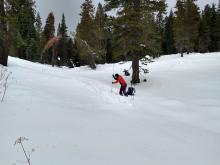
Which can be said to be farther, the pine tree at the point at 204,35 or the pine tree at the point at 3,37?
the pine tree at the point at 204,35

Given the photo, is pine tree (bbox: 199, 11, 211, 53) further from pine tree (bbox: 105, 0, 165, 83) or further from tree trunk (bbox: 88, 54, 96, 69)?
pine tree (bbox: 105, 0, 165, 83)

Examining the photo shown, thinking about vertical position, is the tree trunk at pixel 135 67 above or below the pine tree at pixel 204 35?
below

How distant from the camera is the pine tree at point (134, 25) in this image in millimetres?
22562

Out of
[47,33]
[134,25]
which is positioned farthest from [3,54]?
[47,33]

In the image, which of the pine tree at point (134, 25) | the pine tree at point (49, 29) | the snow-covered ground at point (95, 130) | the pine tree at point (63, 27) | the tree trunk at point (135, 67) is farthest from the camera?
the pine tree at point (63, 27)

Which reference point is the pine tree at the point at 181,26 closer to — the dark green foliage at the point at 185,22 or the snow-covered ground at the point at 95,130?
the dark green foliage at the point at 185,22

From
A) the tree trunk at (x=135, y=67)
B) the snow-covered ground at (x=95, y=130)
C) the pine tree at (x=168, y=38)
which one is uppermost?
the pine tree at (x=168, y=38)

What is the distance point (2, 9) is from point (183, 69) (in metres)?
16.6

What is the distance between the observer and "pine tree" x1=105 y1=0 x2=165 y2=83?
74.0 feet

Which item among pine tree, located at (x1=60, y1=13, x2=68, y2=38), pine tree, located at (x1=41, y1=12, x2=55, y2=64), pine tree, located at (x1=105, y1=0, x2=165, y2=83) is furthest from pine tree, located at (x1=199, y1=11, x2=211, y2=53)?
pine tree, located at (x1=105, y1=0, x2=165, y2=83)

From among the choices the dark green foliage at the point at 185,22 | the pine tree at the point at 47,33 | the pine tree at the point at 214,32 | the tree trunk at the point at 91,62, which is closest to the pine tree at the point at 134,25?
the tree trunk at the point at 91,62

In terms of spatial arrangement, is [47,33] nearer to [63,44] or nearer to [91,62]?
[63,44]

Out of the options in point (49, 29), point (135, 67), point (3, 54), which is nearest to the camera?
point (3, 54)

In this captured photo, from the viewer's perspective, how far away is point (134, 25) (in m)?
A: 22.4
